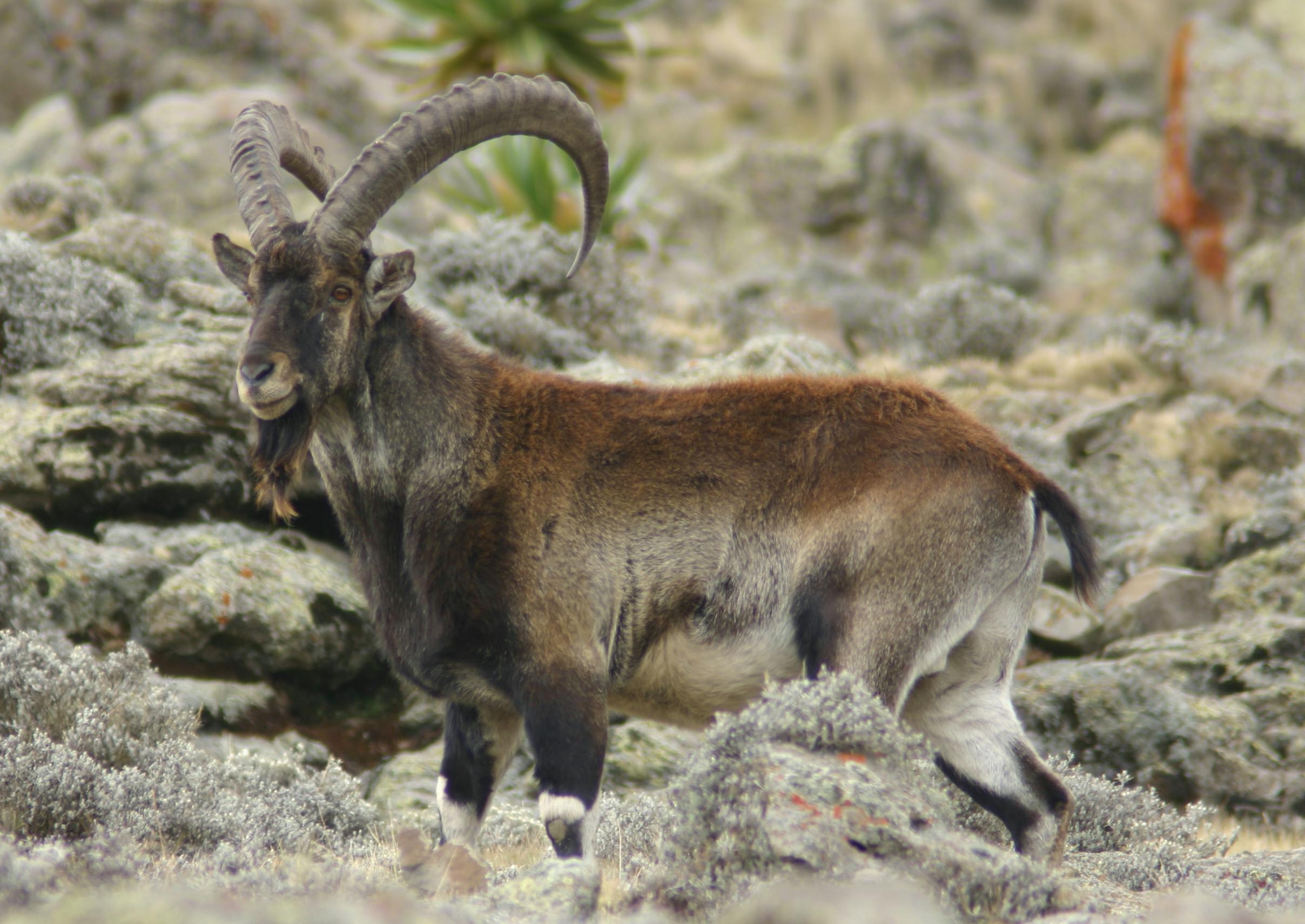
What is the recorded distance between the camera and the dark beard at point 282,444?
4969mm

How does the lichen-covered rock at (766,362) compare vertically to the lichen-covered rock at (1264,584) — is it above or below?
above

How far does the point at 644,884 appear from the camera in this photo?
4395 mm

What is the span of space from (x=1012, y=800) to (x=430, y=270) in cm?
823

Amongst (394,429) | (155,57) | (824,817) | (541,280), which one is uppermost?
(155,57)

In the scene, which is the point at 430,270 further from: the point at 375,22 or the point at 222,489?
the point at 375,22

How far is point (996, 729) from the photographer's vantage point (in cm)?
519

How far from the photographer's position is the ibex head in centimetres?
483

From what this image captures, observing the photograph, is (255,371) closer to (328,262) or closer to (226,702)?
(328,262)

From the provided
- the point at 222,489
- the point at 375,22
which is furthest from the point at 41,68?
the point at 222,489

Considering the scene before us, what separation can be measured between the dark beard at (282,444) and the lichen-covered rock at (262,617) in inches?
92.9

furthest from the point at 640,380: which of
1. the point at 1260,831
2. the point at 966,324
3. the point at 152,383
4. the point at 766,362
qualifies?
the point at 966,324

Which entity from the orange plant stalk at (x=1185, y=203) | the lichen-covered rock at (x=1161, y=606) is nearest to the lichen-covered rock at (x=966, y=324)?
the lichen-covered rock at (x=1161, y=606)

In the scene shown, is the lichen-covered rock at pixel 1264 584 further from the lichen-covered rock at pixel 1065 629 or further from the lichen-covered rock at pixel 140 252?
the lichen-covered rock at pixel 140 252

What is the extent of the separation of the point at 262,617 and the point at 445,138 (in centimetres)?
338
